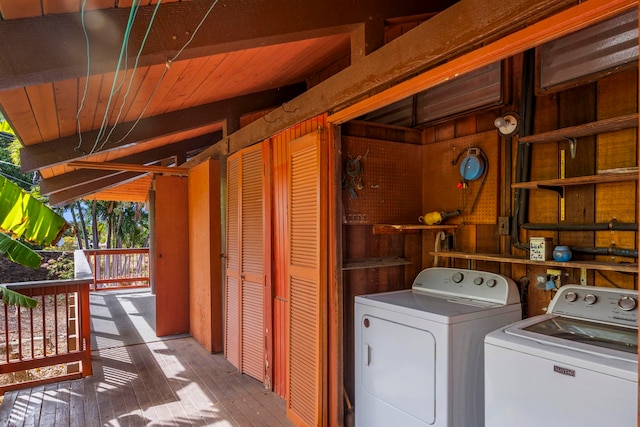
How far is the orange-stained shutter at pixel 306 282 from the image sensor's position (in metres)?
2.38

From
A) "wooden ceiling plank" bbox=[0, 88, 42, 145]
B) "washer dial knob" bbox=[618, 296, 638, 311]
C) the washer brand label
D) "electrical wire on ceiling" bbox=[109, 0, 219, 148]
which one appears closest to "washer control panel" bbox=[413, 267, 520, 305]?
"washer dial knob" bbox=[618, 296, 638, 311]

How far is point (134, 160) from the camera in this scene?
5551 millimetres

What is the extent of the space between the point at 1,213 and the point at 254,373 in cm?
237

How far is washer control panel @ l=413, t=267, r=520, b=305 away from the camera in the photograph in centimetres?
218

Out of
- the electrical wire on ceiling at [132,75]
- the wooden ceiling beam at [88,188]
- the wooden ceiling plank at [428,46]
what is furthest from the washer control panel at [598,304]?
the wooden ceiling beam at [88,188]

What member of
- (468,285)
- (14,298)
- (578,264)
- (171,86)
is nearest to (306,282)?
(468,285)

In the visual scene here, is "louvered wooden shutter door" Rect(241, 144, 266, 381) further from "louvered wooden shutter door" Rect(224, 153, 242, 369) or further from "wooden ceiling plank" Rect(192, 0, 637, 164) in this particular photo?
"wooden ceiling plank" Rect(192, 0, 637, 164)

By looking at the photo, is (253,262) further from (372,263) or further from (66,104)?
(66,104)

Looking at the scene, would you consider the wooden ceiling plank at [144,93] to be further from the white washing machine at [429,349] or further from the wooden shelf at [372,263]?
the white washing machine at [429,349]

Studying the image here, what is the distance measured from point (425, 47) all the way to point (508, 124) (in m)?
0.99

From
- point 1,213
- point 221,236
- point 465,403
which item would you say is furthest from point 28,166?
point 465,403

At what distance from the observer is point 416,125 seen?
9.20ft

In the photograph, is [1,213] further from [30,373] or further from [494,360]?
[494,360]

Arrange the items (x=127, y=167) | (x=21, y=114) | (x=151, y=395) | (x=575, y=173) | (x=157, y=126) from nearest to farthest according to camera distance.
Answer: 1. (x=575, y=173)
2. (x=21, y=114)
3. (x=151, y=395)
4. (x=157, y=126)
5. (x=127, y=167)
